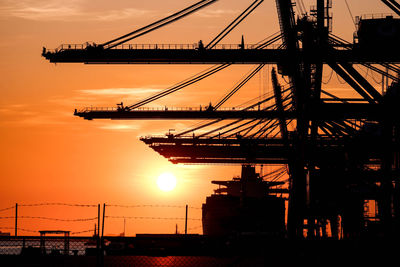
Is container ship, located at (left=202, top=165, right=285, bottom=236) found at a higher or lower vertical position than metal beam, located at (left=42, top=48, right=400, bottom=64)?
lower

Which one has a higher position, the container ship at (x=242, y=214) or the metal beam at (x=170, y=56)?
the metal beam at (x=170, y=56)

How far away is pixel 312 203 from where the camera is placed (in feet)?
118

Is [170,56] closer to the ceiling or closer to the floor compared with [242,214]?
closer to the ceiling

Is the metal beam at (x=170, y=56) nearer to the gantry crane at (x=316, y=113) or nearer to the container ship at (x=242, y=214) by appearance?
the gantry crane at (x=316, y=113)

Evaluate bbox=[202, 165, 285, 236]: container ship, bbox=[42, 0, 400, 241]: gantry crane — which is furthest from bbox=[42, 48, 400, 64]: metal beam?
bbox=[202, 165, 285, 236]: container ship

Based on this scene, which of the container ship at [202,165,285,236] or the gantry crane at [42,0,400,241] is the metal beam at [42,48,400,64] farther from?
the container ship at [202,165,285,236]

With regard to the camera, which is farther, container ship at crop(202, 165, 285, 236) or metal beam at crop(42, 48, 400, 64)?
container ship at crop(202, 165, 285, 236)

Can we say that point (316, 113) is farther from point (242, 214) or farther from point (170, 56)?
point (242, 214)

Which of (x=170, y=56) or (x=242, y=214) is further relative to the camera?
(x=242, y=214)

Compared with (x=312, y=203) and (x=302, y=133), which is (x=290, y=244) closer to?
(x=312, y=203)

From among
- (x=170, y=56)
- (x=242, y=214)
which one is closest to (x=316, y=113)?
(x=170, y=56)

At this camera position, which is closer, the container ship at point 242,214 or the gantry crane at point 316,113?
the gantry crane at point 316,113

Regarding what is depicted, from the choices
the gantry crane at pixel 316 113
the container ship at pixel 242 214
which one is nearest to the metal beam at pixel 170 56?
the gantry crane at pixel 316 113

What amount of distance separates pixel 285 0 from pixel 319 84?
844 centimetres
